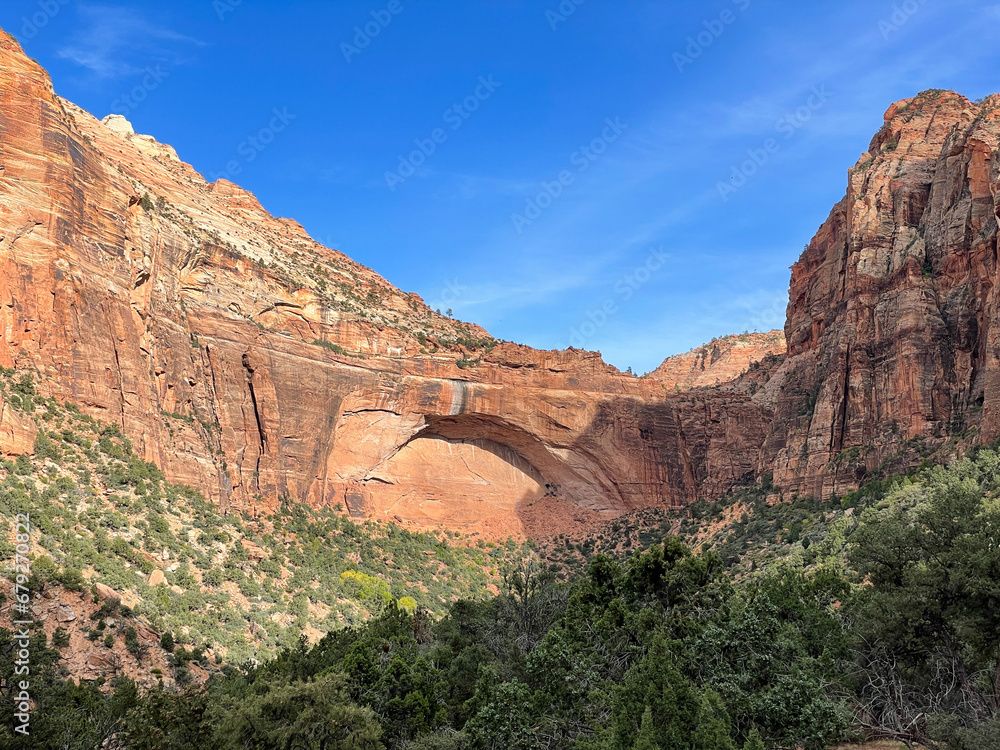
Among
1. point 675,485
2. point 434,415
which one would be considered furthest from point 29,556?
point 675,485

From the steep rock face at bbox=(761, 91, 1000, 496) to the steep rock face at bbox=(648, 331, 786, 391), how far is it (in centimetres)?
5349

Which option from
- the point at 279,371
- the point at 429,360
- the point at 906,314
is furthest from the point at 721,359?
the point at 279,371

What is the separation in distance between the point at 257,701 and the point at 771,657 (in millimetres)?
13305

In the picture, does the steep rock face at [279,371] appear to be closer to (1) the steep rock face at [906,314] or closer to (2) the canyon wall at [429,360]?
(2) the canyon wall at [429,360]

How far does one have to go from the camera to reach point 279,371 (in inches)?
2104

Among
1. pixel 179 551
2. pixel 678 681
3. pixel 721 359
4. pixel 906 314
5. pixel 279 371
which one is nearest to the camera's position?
pixel 678 681

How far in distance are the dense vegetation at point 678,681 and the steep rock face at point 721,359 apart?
3600 inches

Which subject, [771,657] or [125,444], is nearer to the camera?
[771,657]

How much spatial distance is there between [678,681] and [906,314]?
41.7 metres

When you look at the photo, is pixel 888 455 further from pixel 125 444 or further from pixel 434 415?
pixel 125 444

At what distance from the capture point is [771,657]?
2005 cm

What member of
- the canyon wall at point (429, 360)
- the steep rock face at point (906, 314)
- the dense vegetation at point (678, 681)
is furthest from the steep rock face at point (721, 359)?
the dense vegetation at point (678, 681)

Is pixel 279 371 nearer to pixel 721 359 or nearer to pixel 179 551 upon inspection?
pixel 179 551

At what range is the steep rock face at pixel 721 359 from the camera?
117 metres
